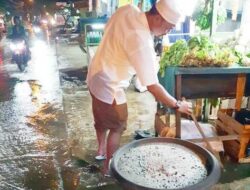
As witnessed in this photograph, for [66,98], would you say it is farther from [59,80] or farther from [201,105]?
[201,105]

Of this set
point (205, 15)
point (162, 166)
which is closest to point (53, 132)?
point (162, 166)

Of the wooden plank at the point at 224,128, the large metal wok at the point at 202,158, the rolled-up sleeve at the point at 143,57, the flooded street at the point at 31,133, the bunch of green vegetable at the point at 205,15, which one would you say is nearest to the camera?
the large metal wok at the point at 202,158

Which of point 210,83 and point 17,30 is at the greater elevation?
point 17,30

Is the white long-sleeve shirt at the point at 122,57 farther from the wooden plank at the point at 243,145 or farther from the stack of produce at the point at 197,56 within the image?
the wooden plank at the point at 243,145

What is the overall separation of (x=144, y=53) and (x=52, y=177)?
2536 mm

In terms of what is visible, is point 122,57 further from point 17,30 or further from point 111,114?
point 17,30

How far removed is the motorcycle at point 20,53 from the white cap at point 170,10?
897cm

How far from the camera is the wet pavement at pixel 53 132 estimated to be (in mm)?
4516

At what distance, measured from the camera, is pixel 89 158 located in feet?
16.6

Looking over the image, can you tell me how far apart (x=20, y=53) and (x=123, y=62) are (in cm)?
858

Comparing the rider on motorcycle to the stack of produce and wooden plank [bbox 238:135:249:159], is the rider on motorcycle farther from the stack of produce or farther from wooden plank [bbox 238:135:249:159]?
wooden plank [bbox 238:135:249:159]

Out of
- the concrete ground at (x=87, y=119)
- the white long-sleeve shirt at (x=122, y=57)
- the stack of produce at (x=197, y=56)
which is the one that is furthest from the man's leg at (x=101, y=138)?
the stack of produce at (x=197, y=56)

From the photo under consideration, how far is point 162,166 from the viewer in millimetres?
2791

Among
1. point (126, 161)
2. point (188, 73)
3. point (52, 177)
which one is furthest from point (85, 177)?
→ point (188, 73)
